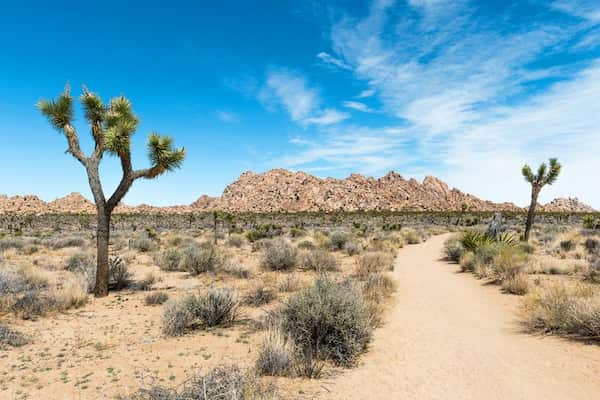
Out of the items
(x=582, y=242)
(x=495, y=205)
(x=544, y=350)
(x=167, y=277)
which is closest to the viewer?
(x=544, y=350)

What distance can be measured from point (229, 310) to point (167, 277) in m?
7.08

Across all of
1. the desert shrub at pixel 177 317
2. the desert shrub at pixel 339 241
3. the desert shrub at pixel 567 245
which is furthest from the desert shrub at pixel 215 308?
the desert shrub at pixel 567 245

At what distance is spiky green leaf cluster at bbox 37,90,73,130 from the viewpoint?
1091 centimetres

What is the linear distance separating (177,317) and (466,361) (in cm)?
544

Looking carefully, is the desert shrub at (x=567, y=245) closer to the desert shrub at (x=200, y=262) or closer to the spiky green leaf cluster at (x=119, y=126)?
the desert shrub at (x=200, y=262)

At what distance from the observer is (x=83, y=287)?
1095 cm

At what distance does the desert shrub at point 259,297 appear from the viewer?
10108 millimetres

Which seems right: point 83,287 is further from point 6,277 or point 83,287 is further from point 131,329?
point 131,329

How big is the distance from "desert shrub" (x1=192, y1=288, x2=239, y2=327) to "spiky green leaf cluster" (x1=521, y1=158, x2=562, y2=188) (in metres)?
22.1

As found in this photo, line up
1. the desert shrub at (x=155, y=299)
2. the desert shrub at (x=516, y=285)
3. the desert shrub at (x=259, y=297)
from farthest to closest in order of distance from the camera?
1. the desert shrub at (x=516, y=285)
2. the desert shrub at (x=155, y=299)
3. the desert shrub at (x=259, y=297)

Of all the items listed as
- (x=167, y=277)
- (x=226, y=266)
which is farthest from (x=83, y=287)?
(x=226, y=266)

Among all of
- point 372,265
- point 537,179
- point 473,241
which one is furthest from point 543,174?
point 372,265

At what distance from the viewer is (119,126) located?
10.8 meters

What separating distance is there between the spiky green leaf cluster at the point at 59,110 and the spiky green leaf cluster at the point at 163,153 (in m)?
2.41
